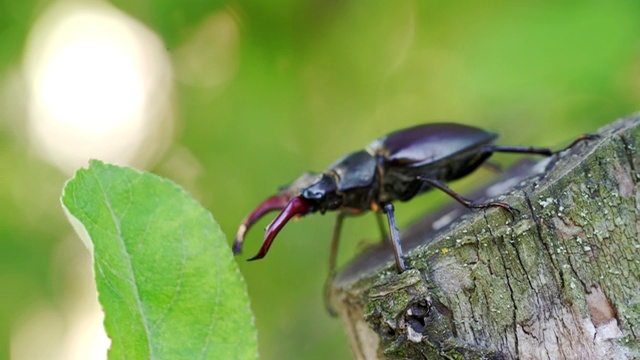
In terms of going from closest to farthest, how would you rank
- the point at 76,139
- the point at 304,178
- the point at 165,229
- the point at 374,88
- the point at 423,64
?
the point at 165,229
the point at 304,178
the point at 423,64
the point at 374,88
the point at 76,139

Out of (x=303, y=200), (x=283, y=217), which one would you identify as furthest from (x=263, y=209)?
(x=283, y=217)

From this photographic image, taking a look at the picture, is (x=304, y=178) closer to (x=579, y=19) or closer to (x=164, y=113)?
(x=579, y=19)

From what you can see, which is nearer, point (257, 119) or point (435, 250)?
point (435, 250)

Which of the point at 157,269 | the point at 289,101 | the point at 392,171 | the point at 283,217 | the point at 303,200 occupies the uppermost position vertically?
the point at 289,101

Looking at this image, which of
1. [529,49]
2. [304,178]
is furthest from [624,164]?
[529,49]

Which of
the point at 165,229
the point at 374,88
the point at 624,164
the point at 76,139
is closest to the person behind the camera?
the point at 165,229

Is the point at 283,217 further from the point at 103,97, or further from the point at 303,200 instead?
the point at 103,97
